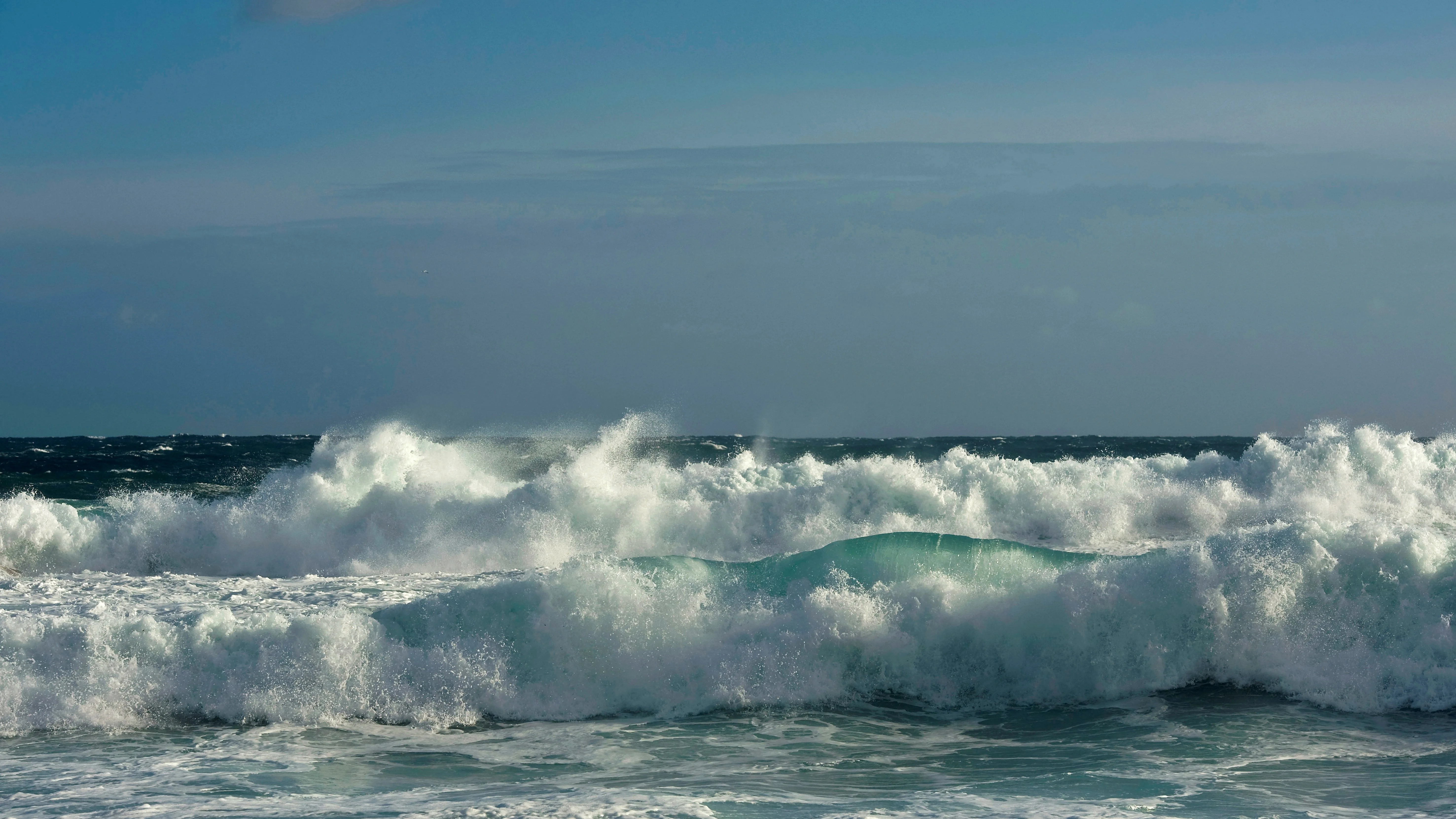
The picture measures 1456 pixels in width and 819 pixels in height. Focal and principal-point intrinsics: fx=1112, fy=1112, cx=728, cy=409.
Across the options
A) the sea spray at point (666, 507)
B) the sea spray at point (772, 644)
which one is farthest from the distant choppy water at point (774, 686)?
the sea spray at point (666, 507)

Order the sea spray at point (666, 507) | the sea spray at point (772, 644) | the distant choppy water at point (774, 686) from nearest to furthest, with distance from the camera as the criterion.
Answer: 1. the distant choppy water at point (774, 686)
2. the sea spray at point (772, 644)
3. the sea spray at point (666, 507)

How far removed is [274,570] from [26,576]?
10.7 ft

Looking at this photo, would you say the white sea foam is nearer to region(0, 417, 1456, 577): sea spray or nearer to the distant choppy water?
the distant choppy water

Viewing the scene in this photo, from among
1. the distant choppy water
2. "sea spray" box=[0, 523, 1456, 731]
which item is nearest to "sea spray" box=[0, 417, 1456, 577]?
the distant choppy water

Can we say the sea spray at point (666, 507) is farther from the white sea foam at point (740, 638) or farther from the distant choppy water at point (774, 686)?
the white sea foam at point (740, 638)

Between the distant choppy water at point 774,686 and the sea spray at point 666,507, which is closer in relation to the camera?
the distant choppy water at point 774,686

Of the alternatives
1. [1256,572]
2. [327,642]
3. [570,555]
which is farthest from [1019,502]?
[327,642]

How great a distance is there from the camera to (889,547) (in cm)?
1128

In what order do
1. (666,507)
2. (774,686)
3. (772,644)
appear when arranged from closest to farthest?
(774,686) < (772,644) < (666,507)

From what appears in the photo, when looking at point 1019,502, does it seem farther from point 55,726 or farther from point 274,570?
point 55,726

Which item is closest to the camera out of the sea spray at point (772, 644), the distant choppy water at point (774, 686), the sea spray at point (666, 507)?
the distant choppy water at point (774, 686)

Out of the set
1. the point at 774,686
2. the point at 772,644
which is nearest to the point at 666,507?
the point at 772,644

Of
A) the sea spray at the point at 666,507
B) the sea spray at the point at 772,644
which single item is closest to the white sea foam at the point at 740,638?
the sea spray at the point at 772,644

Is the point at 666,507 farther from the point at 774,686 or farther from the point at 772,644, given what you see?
the point at 774,686
